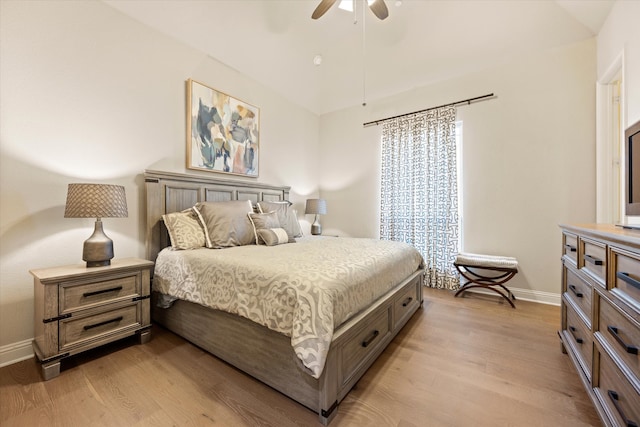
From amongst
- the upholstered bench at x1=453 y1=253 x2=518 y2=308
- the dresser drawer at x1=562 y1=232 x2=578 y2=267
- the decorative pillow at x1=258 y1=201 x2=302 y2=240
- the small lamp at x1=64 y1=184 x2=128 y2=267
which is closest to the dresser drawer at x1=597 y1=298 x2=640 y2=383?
the dresser drawer at x1=562 y1=232 x2=578 y2=267

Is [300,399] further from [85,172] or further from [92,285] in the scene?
[85,172]

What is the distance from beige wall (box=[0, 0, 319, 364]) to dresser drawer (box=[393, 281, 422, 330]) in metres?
2.43

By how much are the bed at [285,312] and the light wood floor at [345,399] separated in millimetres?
111

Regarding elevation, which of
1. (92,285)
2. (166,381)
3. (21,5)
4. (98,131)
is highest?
(21,5)

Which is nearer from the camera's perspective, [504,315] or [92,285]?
[92,285]

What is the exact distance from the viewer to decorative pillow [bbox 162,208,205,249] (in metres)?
2.22

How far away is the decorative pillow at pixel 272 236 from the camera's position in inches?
97.5

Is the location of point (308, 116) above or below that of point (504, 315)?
above

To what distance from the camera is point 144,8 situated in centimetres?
240

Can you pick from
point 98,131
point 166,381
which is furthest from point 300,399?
point 98,131

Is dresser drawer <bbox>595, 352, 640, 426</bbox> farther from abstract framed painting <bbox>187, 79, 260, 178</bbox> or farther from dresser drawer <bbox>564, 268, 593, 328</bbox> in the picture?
abstract framed painting <bbox>187, 79, 260, 178</bbox>

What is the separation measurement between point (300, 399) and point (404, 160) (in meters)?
3.27

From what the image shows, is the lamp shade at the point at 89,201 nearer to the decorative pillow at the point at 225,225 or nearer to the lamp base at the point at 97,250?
the lamp base at the point at 97,250

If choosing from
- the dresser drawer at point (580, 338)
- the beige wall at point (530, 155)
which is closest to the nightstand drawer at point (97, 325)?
the dresser drawer at point (580, 338)
